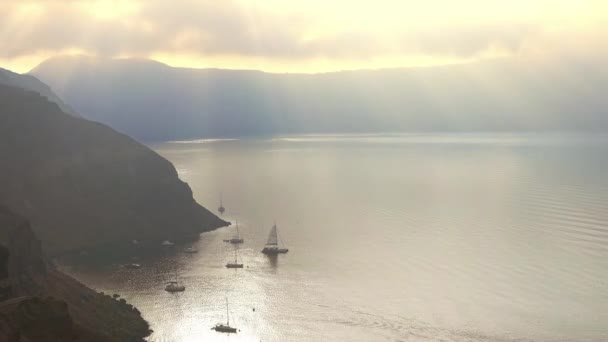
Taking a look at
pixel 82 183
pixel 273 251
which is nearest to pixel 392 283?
pixel 273 251

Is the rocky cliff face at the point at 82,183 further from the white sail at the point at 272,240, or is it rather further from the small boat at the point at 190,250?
the white sail at the point at 272,240

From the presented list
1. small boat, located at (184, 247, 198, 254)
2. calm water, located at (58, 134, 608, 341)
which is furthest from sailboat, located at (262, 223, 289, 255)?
small boat, located at (184, 247, 198, 254)

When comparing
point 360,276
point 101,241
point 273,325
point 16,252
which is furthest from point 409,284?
point 101,241

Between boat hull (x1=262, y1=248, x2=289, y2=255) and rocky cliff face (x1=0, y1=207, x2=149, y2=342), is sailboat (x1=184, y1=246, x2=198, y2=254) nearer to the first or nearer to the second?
boat hull (x1=262, y1=248, x2=289, y2=255)

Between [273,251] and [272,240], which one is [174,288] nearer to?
[273,251]

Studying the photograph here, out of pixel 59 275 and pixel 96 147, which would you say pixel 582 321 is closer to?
pixel 59 275

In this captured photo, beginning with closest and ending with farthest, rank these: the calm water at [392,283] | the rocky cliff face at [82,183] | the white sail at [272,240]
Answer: the calm water at [392,283] < the white sail at [272,240] < the rocky cliff face at [82,183]

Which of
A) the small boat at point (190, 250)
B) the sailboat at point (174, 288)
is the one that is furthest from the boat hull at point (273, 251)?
the sailboat at point (174, 288)
